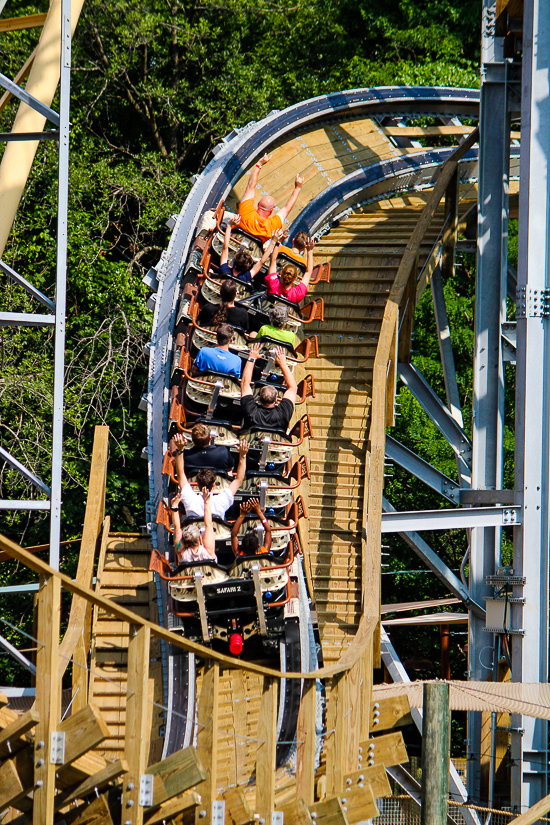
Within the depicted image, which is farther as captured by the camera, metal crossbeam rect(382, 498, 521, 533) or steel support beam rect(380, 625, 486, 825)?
steel support beam rect(380, 625, 486, 825)

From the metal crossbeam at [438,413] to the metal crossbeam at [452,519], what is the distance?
83.6 inches

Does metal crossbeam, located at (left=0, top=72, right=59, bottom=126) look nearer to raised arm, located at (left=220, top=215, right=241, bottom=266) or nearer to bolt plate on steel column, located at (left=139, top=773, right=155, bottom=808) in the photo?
raised arm, located at (left=220, top=215, right=241, bottom=266)

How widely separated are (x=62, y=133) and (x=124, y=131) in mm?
13819

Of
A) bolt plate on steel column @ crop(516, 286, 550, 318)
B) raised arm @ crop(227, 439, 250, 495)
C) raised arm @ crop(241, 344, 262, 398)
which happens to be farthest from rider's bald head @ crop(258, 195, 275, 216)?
raised arm @ crop(227, 439, 250, 495)

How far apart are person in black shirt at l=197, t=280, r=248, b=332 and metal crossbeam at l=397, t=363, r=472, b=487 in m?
2.37

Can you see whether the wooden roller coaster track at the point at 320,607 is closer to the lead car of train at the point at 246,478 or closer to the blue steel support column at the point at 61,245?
the lead car of train at the point at 246,478

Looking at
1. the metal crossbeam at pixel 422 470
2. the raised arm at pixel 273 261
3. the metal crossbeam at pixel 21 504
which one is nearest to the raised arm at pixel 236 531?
the metal crossbeam at pixel 21 504

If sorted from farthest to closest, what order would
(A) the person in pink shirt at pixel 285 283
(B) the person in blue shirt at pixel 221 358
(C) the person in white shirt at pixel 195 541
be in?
(A) the person in pink shirt at pixel 285 283 < (B) the person in blue shirt at pixel 221 358 < (C) the person in white shirt at pixel 195 541

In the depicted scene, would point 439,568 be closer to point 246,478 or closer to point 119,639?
point 246,478

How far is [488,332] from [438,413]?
5.52 ft

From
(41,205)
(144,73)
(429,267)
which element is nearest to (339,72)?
(144,73)

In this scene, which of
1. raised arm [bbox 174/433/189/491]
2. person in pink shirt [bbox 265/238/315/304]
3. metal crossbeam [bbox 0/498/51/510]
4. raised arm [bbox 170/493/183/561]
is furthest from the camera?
person in pink shirt [bbox 265/238/315/304]

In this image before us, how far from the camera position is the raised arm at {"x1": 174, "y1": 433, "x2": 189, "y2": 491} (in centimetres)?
760

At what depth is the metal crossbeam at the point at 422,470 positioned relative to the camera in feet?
32.2
